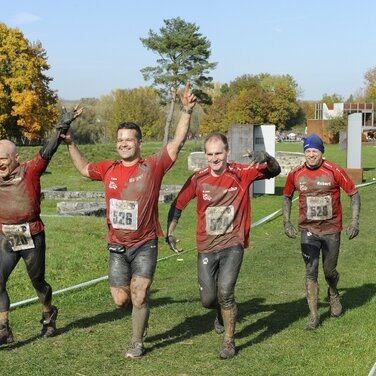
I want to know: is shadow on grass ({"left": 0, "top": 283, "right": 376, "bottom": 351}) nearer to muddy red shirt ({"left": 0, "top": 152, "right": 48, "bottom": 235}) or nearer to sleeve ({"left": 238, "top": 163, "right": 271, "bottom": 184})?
muddy red shirt ({"left": 0, "top": 152, "right": 48, "bottom": 235})

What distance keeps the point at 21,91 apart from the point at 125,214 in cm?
5623

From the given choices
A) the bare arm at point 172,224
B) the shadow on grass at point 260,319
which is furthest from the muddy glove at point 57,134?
the shadow on grass at point 260,319

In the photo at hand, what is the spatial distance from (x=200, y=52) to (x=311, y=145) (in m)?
63.4

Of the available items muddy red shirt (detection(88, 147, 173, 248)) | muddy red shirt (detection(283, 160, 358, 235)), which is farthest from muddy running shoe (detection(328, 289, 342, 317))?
muddy red shirt (detection(88, 147, 173, 248))

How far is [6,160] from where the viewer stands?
22.8ft

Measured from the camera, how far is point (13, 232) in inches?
275

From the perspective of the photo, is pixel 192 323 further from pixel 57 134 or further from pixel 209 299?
pixel 57 134

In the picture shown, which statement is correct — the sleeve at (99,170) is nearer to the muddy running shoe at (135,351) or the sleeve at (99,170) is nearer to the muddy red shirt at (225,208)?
the muddy red shirt at (225,208)

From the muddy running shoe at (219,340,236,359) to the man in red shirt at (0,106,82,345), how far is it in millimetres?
2042

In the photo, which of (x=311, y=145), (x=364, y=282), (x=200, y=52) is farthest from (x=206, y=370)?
(x=200, y=52)

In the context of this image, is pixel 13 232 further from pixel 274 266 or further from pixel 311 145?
pixel 274 266

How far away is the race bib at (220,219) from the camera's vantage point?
6781 mm

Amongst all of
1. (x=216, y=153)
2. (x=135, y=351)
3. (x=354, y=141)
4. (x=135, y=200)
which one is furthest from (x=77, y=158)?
(x=354, y=141)

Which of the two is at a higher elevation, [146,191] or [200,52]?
[200,52]
